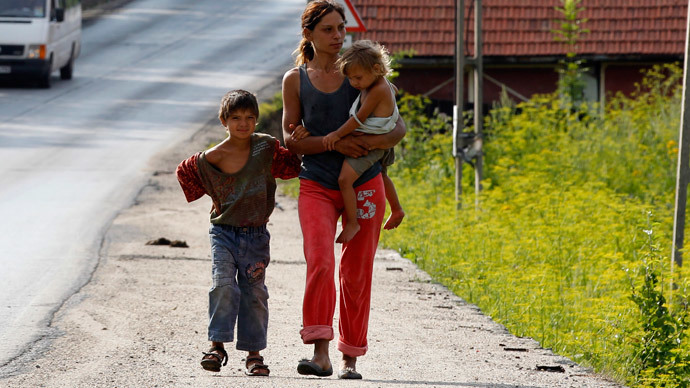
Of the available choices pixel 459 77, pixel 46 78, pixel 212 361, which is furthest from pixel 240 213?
pixel 46 78

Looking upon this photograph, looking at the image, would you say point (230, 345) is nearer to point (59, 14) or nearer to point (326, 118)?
point (326, 118)

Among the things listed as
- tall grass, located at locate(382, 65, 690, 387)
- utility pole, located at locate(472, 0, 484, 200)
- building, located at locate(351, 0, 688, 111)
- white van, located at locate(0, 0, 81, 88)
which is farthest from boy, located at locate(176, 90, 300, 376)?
white van, located at locate(0, 0, 81, 88)

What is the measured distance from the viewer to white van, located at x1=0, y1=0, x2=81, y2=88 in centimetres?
2366

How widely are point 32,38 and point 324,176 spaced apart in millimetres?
Result: 19387

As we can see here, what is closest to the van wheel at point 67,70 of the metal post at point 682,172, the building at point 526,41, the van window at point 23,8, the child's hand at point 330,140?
the van window at point 23,8

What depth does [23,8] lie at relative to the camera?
24.4 metres

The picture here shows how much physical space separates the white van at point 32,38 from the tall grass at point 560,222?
9362mm

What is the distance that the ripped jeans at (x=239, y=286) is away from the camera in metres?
5.66

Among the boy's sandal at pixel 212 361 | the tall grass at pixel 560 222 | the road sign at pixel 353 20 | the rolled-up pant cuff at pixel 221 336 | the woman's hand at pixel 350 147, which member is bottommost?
the tall grass at pixel 560 222

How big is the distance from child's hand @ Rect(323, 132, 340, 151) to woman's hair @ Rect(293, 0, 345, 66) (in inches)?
18.9

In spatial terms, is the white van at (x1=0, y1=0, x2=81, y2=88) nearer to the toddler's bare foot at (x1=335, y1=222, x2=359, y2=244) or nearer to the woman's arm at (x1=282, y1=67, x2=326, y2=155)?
the woman's arm at (x1=282, y1=67, x2=326, y2=155)

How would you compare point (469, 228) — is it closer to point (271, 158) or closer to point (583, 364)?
point (583, 364)

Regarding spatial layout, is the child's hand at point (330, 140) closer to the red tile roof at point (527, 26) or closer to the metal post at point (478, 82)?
the metal post at point (478, 82)

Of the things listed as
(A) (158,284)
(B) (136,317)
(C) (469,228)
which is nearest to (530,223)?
(C) (469,228)
